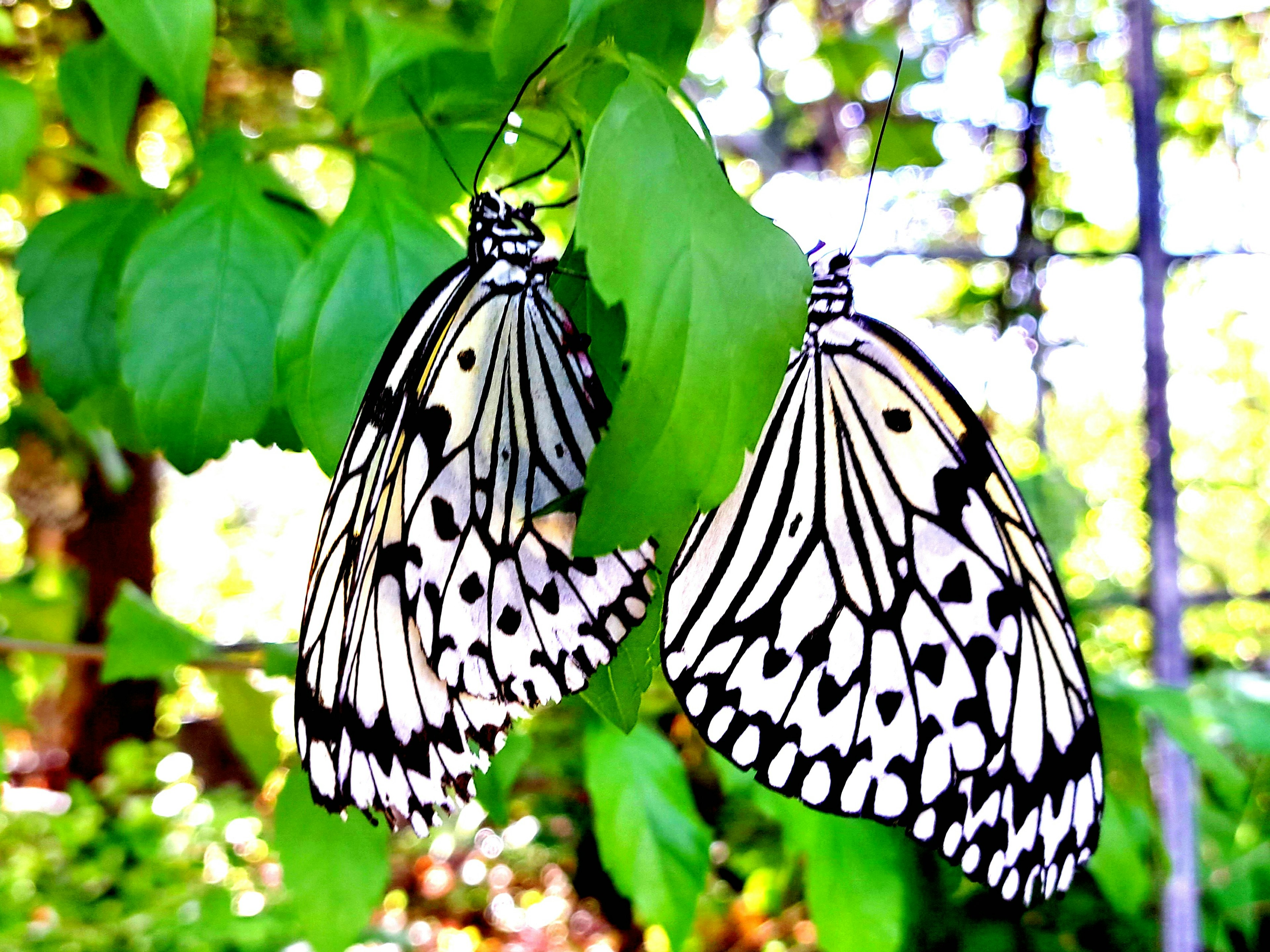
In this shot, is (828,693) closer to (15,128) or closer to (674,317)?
(674,317)

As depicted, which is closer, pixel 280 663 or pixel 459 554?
pixel 459 554

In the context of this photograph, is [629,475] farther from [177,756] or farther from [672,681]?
[177,756]

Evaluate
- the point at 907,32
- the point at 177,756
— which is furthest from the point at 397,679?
the point at 907,32

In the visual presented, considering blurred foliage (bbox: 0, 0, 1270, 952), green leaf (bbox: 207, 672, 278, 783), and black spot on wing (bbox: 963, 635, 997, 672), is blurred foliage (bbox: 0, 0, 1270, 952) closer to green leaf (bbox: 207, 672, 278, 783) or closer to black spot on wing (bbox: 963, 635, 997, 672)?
green leaf (bbox: 207, 672, 278, 783)

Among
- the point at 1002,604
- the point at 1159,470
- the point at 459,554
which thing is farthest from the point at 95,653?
the point at 1159,470

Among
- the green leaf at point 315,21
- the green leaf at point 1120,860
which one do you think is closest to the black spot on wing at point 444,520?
the green leaf at point 315,21
